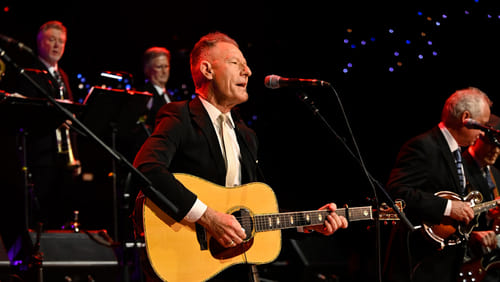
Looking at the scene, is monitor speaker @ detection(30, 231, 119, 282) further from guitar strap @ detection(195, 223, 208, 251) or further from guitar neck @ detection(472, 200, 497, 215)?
guitar neck @ detection(472, 200, 497, 215)

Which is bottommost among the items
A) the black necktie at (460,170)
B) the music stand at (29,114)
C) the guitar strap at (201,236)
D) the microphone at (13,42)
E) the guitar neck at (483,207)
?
the guitar neck at (483,207)

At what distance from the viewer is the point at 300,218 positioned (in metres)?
3.79

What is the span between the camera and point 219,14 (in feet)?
27.2

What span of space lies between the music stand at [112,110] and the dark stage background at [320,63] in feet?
3.75

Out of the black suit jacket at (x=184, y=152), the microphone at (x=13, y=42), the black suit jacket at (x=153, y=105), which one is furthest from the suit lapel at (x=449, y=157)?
the microphone at (x=13, y=42)

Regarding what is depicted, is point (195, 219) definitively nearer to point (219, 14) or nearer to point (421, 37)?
point (421, 37)

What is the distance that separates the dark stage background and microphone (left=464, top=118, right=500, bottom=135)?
125 cm

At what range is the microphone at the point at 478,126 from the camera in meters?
5.27

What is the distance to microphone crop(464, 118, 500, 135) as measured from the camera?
17.3 feet

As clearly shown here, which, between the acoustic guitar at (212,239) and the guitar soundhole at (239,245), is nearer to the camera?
the acoustic guitar at (212,239)

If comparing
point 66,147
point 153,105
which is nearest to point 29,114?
point 66,147

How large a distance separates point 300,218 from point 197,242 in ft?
2.78

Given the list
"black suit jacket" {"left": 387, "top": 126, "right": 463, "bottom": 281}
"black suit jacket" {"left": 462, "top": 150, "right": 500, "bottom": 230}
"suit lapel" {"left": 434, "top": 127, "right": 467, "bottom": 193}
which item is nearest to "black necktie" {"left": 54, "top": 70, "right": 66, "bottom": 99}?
"black suit jacket" {"left": 387, "top": 126, "right": 463, "bottom": 281}

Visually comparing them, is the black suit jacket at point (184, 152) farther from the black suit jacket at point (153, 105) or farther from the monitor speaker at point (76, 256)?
the black suit jacket at point (153, 105)
